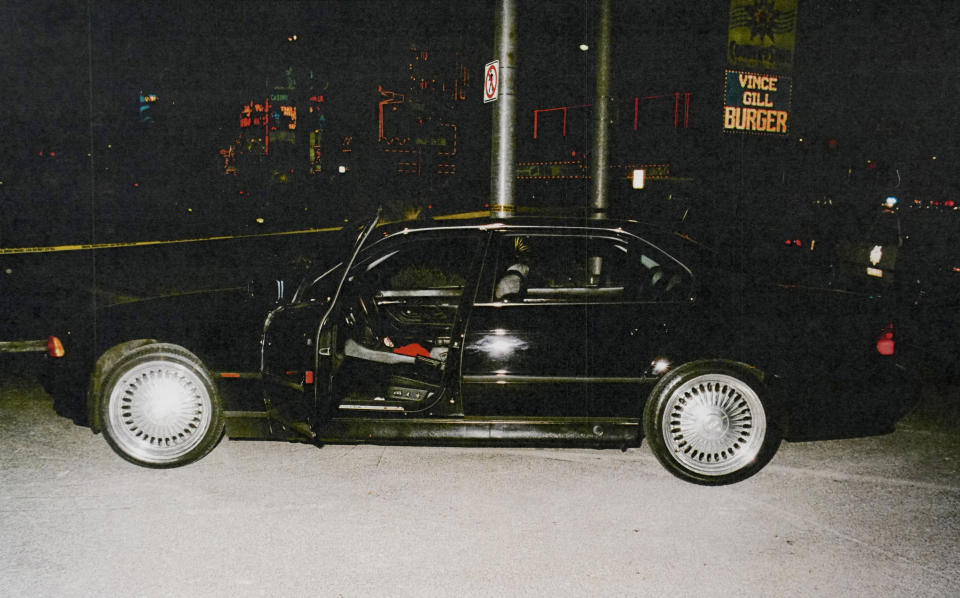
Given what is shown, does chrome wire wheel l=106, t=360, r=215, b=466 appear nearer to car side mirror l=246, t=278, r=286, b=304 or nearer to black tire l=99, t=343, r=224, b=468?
black tire l=99, t=343, r=224, b=468

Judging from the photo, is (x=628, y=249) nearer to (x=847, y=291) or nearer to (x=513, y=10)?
(x=847, y=291)

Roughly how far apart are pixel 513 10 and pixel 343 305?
4.57m

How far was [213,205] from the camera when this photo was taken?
55.1 meters

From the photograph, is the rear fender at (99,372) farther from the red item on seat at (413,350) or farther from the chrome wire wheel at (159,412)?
the red item on seat at (413,350)

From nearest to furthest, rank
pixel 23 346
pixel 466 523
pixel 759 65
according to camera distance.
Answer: pixel 466 523 → pixel 23 346 → pixel 759 65

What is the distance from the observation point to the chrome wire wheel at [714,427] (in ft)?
16.4

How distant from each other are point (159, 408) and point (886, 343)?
4427 mm

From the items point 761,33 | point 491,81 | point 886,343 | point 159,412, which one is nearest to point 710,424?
point 886,343

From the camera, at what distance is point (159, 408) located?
5.11 metres

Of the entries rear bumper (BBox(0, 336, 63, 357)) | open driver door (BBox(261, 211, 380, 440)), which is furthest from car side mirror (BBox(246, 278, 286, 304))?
rear bumper (BBox(0, 336, 63, 357))

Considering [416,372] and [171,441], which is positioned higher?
[416,372]

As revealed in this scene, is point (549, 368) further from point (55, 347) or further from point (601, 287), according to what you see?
point (55, 347)

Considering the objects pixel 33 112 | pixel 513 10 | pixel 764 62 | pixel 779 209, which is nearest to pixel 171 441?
pixel 513 10

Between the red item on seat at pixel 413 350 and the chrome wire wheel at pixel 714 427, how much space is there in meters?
1.85
